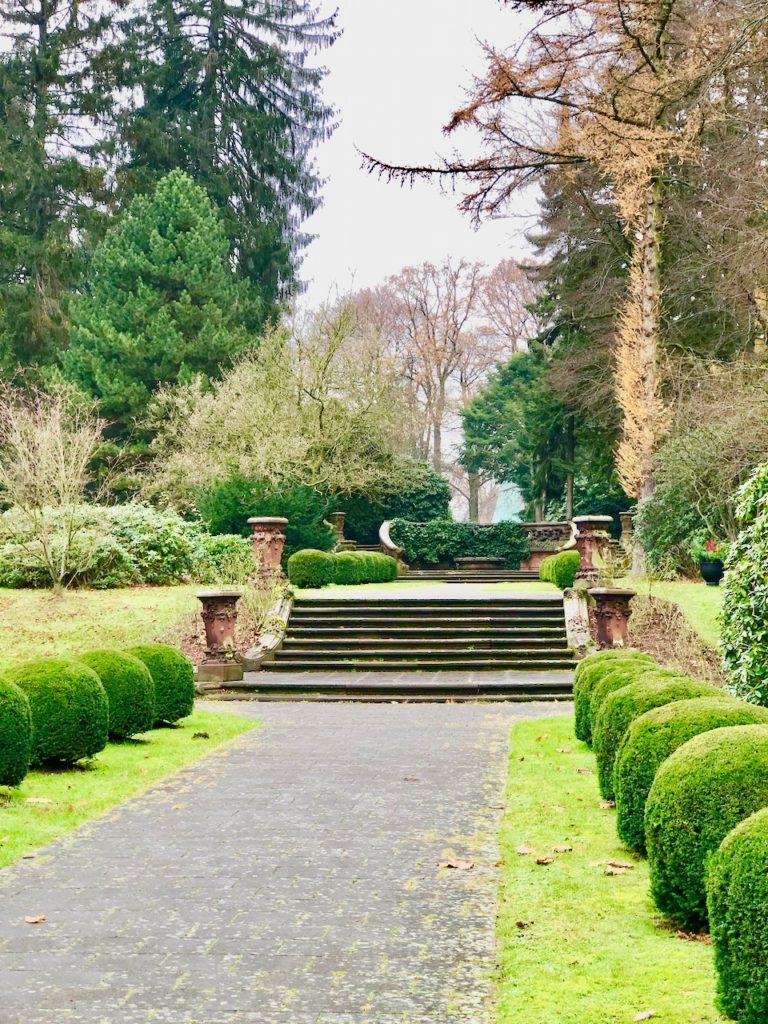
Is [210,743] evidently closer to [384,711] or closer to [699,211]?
[384,711]

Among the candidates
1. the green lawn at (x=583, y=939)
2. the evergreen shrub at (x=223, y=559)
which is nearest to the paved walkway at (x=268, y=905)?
the green lawn at (x=583, y=939)

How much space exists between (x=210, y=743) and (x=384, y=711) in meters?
3.14

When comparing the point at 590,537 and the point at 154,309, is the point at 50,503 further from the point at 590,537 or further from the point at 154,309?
the point at 154,309

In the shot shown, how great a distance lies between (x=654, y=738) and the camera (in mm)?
5172

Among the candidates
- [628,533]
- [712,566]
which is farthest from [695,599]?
[628,533]

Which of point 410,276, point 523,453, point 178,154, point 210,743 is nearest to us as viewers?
point 210,743

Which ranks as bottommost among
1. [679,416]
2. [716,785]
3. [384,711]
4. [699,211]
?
[384,711]

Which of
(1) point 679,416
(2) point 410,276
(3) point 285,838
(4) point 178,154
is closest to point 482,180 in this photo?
(3) point 285,838

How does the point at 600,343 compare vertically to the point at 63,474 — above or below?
above

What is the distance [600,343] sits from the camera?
103ft

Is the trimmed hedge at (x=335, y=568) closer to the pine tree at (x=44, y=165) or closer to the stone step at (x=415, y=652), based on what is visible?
the stone step at (x=415, y=652)

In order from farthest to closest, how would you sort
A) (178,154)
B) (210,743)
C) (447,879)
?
(178,154) < (210,743) < (447,879)

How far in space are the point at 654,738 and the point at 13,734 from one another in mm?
4026

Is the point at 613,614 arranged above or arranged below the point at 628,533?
below
